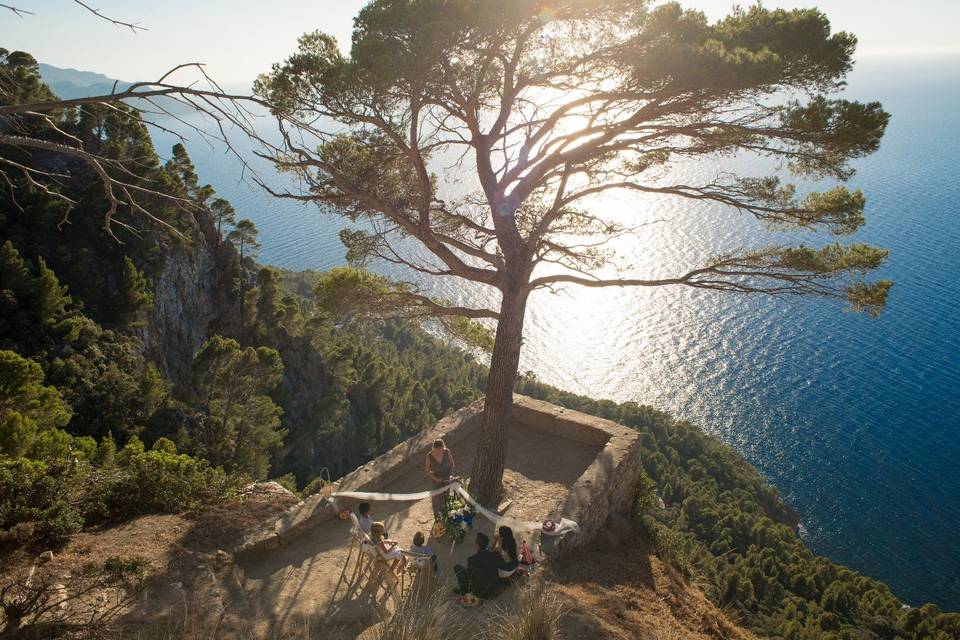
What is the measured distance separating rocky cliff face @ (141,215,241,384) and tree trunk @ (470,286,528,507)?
17.5 metres

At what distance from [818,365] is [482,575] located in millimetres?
53877

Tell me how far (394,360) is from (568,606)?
5317 centimetres

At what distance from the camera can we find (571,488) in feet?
23.2

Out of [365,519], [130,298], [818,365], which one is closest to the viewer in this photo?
[365,519]

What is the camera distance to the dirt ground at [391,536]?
5.18m

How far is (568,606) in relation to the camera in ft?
16.6

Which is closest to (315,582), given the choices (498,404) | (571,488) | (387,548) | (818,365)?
(387,548)

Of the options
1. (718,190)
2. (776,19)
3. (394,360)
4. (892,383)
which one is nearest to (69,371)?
(718,190)

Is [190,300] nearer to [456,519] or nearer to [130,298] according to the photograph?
[130,298]

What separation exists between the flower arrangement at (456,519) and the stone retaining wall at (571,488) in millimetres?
936

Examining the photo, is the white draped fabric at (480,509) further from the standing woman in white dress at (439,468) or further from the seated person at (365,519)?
the seated person at (365,519)

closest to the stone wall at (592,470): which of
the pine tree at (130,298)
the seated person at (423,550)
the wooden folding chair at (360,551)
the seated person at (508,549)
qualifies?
the seated person at (508,549)

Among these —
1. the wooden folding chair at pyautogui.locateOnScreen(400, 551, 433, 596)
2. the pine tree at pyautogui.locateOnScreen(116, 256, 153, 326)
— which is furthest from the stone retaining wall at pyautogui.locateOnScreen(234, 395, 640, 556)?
the pine tree at pyautogui.locateOnScreen(116, 256, 153, 326)

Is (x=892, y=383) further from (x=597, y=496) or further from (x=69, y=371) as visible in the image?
(x=69, y=371)
